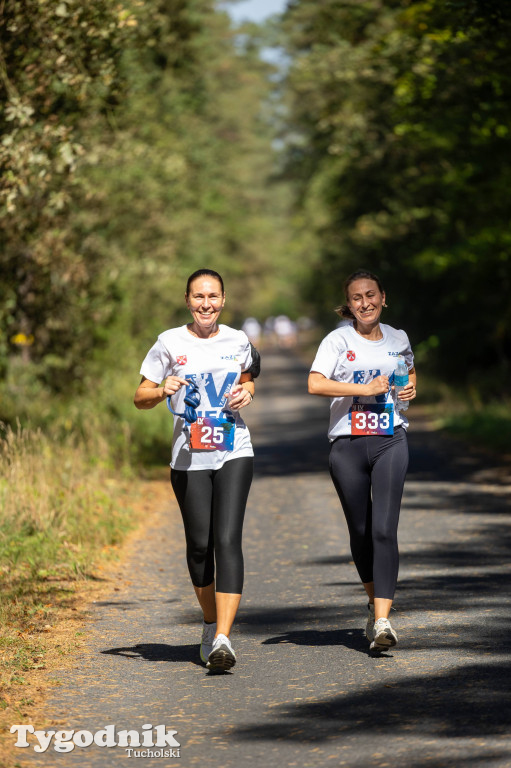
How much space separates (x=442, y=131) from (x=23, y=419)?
9419 millimetres

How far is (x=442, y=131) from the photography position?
841 inches

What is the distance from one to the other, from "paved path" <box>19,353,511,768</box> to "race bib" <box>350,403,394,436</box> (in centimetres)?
125

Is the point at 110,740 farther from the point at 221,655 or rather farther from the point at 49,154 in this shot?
the point at 49,154

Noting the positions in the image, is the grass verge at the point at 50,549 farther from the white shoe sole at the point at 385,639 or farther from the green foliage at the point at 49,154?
the green foliage at the point at 49,154

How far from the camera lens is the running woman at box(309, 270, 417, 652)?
6941mm

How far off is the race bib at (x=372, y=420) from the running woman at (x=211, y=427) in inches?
27.1

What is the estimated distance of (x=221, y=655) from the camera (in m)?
6.43

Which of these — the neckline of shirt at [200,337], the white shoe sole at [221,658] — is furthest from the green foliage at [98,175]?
the white shoe sole at [221,658]

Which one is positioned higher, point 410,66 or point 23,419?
point 410,66

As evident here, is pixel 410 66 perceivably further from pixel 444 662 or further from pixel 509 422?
pixel 444 662

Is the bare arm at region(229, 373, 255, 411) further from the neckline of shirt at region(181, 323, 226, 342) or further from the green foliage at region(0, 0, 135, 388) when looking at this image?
the green foliage at region(0, 0, 135, 388)

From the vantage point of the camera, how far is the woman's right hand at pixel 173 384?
21.1ft

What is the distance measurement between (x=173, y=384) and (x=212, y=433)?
342 mm

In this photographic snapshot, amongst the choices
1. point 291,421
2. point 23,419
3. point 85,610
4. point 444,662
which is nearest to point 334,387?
point 444,662
